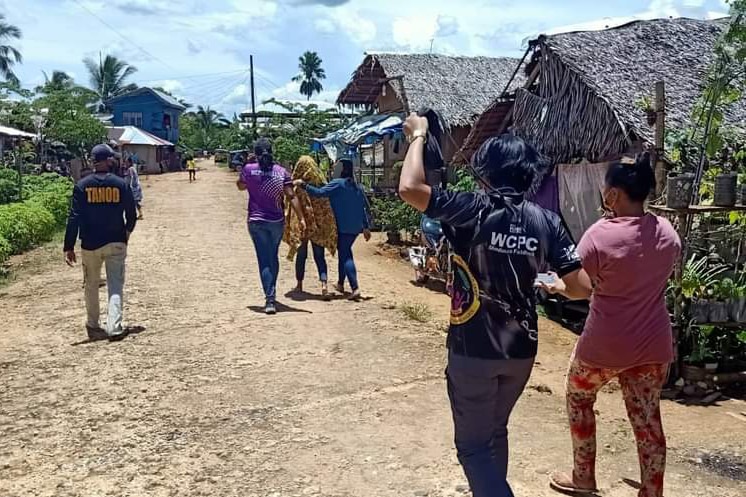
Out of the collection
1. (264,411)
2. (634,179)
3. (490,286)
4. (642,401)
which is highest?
(634,179)

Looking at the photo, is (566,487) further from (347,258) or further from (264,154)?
(347,258)

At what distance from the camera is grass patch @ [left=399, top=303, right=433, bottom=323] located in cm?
806

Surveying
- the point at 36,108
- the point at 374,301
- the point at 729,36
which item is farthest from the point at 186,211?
the point at 729,36

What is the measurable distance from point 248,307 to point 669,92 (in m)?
5.77

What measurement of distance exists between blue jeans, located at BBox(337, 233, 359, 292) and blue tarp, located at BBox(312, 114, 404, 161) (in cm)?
743

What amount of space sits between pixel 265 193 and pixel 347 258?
1.53 m

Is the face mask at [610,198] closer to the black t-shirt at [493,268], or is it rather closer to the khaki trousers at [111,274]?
the black t-shirt at [493,268]

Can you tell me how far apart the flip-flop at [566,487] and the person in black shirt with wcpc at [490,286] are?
3.42 feet

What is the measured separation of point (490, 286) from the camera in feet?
9.55

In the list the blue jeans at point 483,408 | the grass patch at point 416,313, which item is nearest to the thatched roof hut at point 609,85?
the grass patch at point 416,313

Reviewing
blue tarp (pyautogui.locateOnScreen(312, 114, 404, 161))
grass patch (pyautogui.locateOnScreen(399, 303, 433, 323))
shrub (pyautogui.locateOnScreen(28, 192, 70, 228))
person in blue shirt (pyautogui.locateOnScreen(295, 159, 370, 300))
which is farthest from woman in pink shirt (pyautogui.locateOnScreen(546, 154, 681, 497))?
shrub (pyautogui.locateOnScreen(28, 192, 70, 228))


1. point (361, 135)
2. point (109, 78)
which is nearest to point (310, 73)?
point (109, 78)

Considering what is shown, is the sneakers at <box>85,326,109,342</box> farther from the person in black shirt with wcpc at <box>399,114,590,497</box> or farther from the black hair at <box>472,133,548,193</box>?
the black hair at <box>472,133,548,193</box>

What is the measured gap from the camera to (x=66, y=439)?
466 cm
